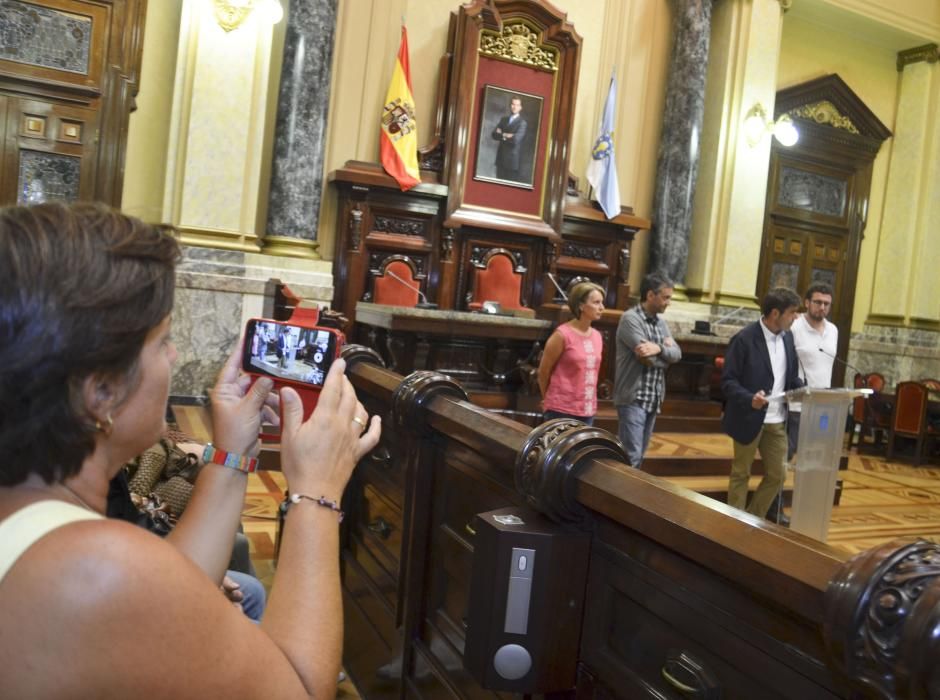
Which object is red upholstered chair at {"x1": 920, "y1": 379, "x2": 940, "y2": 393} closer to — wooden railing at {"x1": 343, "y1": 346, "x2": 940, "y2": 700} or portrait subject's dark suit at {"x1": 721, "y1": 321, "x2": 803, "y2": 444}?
portrait subject's dark suit at {"x1": 721, "y1": 321, "x2": 803, "y2": 444}

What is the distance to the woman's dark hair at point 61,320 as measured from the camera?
81 cm

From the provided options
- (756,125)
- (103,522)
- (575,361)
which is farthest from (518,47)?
(103,522)

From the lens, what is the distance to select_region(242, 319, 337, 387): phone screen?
1275mm

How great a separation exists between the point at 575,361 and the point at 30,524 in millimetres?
3587

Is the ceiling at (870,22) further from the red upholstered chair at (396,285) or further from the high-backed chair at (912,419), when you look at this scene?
the red upholstered chair at (396,285)

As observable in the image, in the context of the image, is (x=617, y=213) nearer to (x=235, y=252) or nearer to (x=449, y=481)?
(x=235, y=252)

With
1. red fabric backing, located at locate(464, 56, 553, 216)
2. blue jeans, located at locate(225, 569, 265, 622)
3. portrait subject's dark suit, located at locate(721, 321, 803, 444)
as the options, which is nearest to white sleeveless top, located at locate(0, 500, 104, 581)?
blue jeans, located at locate(225, 569, 265, 622)

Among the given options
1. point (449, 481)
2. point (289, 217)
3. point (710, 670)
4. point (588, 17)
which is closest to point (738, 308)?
point (588, 17)

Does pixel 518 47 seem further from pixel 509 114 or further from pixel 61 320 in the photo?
pixel 61 320

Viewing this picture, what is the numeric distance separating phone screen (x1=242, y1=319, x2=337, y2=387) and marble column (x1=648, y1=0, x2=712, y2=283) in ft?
26.1

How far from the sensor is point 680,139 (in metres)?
8.86

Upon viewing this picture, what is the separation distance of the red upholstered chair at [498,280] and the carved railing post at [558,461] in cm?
645

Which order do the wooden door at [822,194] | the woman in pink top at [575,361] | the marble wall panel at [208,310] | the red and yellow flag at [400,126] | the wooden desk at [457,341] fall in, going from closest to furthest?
the woman in pink top at [575,361]
the wooden desk at [457,341]
the marble wall panel at [208,310]
the red and yellow flag at [400,126]
the wooden door at [822,194]

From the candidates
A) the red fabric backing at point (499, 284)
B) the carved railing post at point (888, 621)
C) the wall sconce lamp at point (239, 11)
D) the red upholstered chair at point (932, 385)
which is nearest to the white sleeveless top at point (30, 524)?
the carved railing post at point (888, 621)
